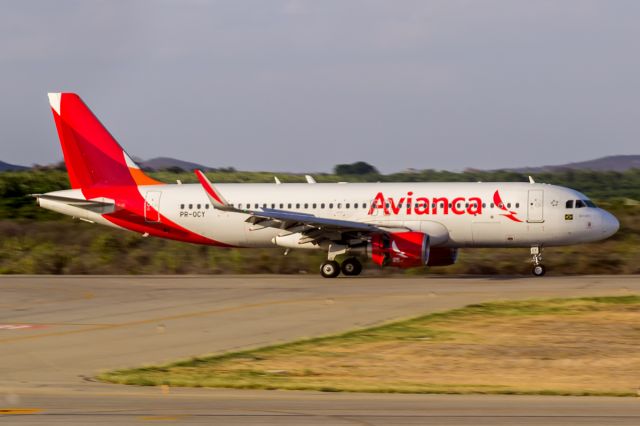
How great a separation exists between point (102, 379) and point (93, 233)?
1229 inches

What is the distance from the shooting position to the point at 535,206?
115ft

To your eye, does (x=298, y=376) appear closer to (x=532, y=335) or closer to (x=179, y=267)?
(x=532, y=335)

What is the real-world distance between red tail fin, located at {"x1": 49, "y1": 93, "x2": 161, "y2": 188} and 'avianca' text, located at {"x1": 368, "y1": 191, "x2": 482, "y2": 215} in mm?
9169

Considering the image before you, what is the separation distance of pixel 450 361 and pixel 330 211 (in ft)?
60.2

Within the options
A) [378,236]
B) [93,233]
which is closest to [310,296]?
[378,236]

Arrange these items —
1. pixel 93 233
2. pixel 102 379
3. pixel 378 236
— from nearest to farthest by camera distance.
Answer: pixel 102 379, pixel 378 236, pixel 93 233

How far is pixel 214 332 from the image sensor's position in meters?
22.5

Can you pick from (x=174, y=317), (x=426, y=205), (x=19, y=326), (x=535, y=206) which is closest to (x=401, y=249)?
(x=426, y=205)

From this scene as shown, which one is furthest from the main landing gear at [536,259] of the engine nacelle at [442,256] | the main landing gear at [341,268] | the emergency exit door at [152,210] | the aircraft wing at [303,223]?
the emergency exit door at [152,210]

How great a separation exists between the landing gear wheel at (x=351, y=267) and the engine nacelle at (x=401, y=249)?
7.70 feet

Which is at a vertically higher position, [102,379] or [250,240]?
[250,240]

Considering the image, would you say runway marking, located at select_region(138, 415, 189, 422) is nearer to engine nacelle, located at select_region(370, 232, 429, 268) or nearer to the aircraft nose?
engine nacelle, located at select_region(370, 232, 429, 268)

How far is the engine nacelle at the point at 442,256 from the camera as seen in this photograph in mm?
36062

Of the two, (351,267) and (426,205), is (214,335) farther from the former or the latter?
(351,267)
